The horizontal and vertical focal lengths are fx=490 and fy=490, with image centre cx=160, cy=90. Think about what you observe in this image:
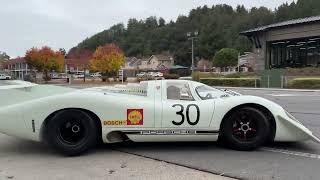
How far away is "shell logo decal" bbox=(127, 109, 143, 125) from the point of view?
683 cm

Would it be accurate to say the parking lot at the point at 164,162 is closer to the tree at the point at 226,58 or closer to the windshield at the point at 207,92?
the windshield at the point at 207,92

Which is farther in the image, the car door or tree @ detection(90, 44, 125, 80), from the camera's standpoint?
tree @ detection(90, 44, 125, 80)

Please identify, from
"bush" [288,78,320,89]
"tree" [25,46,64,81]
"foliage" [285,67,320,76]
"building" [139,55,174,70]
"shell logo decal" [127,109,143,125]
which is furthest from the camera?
"building" [139,55,174,70]

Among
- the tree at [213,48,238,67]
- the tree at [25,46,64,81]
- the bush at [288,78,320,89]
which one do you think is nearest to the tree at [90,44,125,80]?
the tree at [25,46,64,81]

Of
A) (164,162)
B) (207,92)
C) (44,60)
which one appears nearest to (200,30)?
(44,60)

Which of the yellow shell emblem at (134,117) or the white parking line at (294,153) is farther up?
the yellow shell emblem at (134,117)

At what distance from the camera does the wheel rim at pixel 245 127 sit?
698cm

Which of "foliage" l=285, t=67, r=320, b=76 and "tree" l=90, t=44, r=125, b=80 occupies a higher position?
"tree" l=90, t=44, r=125, b=80

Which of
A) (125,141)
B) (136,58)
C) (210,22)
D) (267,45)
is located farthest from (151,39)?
(125,141)

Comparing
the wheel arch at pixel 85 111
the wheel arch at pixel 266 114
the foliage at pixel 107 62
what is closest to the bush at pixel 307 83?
the wheel arch at pixel 266 114

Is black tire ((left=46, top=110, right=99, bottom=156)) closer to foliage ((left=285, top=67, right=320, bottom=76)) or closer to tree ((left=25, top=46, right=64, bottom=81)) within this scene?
foliage ((left=285, top=67, right=320, bottom=76))

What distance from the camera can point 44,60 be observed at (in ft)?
256

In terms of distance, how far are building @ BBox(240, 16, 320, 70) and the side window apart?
46787 millimetres

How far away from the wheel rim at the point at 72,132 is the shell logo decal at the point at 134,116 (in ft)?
2.10
